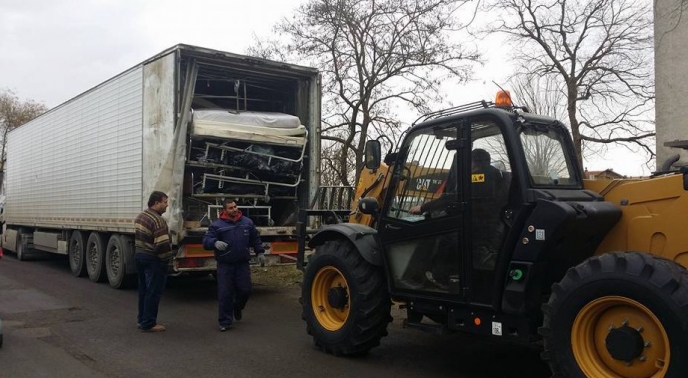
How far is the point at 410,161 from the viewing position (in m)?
5.62

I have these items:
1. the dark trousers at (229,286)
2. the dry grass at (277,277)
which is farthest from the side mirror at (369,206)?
the dry grass at (277,277)

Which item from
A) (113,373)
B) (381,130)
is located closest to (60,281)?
(113,373)

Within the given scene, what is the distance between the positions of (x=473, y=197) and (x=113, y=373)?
3673mm

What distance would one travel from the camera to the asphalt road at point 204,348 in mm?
5645

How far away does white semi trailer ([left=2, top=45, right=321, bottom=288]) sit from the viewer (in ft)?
A: 29.5

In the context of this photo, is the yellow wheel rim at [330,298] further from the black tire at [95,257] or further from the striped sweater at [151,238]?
the black tire at [95,257]

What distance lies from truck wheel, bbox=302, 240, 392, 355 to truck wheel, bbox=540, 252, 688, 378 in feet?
6.21

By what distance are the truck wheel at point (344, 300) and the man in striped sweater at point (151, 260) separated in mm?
2132

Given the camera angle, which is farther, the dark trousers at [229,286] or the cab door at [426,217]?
the dark trousers at [229,286]

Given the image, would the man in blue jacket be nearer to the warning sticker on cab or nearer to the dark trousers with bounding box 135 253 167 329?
the dark trousers with bounding box 135 253 167 329

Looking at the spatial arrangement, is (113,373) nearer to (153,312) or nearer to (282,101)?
(153,312)

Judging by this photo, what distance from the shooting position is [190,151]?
923 cm

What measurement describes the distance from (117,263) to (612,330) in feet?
29.3

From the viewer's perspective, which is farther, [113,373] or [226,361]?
[226,361]
